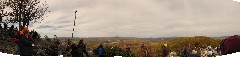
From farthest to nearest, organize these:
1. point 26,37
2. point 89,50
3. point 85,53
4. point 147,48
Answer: point 147,48 → point 89,50 → point 85,53 → point 26,37

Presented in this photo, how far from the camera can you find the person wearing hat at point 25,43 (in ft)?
58.3

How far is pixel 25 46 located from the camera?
1847cm

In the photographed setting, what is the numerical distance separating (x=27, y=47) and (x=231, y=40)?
37.0 ft

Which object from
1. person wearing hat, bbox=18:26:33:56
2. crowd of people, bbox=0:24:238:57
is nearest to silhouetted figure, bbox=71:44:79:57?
crowd of people, bbox=0:24:238:57

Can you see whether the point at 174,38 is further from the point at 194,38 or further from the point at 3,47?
the point at 3,47

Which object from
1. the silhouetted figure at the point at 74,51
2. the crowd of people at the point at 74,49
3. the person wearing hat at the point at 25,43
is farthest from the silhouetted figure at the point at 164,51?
the person wearing hat at the point at 25,43

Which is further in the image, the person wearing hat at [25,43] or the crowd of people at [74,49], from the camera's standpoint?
the crowd of people at [74,49]

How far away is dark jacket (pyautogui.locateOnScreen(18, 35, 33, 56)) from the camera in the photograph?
18.0m

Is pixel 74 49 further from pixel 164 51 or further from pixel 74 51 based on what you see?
pixel 164 51

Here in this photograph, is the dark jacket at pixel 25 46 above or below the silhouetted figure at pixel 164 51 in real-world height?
above

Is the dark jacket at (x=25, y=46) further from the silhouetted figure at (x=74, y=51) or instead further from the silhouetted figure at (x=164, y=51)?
the silhouetted figure at (x=164, y=51)

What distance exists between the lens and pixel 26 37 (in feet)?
58.5

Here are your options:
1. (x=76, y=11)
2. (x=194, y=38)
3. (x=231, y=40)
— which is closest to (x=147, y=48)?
(x=194, y=38)

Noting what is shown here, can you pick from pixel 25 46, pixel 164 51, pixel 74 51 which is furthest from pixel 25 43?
pixel 164 51
